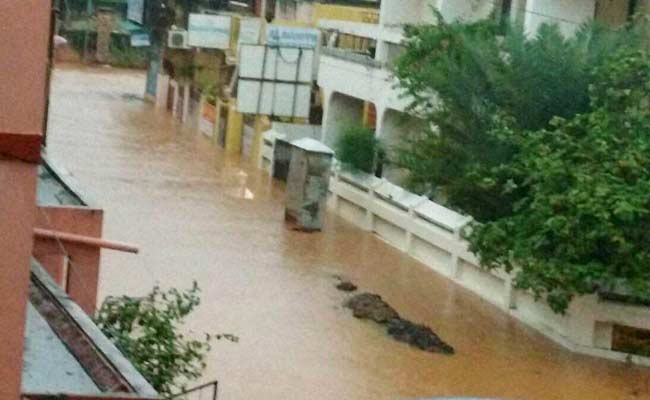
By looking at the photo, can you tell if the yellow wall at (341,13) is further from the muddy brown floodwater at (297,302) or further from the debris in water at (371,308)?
the debris in water at (371,308)

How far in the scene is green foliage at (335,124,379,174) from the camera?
25031 millimetres

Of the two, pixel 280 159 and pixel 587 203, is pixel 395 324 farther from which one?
pixel 280 159

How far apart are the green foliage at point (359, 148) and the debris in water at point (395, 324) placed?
665 cm

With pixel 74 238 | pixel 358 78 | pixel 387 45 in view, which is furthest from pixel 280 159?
pixel 74 238

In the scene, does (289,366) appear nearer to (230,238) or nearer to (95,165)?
(230,238)

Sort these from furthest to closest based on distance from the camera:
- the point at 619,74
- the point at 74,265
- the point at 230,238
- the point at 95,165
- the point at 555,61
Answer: the point at 95,165
the point at 230,238
the point at 555,61
the point at 619,74
the point at 74,265

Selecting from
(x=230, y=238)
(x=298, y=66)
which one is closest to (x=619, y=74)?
(x=230, y=238)

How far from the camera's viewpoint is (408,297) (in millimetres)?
19234

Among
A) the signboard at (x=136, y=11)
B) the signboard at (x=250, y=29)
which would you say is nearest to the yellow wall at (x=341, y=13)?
the signboard at (x=250, y=29)

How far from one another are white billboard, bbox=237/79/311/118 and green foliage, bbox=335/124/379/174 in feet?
19.6

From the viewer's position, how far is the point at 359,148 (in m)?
25.4

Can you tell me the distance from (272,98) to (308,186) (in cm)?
791

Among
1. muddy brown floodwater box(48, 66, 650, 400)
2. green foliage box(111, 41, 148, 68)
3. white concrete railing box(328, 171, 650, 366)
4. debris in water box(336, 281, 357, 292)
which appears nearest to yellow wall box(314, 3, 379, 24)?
muddy brown floodwater box(48, 66, 650, 400)

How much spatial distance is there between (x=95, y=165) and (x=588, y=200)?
16.4 metres
